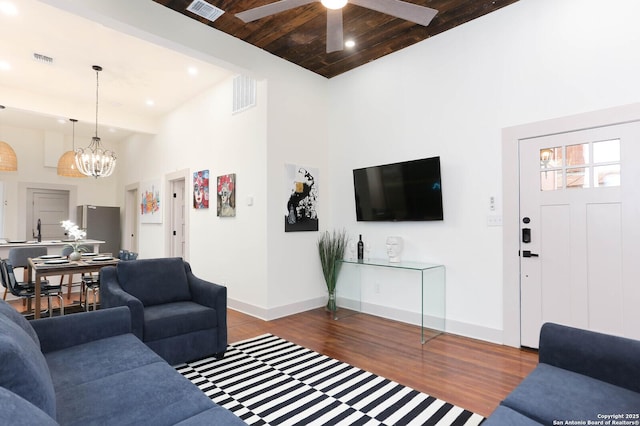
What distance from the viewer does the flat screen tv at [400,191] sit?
3953 millimetres

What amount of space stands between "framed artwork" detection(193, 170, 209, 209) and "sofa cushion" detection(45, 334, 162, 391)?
3525 mm

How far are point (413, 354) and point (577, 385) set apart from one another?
5.72ft

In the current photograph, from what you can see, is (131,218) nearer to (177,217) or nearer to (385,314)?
(177,217)

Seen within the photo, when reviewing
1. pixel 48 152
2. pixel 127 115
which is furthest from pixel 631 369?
pixel 48 152

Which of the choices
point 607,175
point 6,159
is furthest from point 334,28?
point 6,159

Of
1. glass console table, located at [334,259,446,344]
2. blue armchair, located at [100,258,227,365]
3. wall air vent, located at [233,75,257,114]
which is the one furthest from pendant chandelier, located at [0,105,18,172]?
glass console table, located at [334,259,446,344]

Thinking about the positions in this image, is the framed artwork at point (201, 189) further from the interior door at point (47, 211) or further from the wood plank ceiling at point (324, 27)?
the interior door at point (47, 211)

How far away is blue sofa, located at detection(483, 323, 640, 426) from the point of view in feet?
4.54

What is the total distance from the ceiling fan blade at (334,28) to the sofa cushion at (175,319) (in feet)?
8.56

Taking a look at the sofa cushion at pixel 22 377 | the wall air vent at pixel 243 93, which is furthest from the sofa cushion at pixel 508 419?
the wall air vent at pixel 243 93

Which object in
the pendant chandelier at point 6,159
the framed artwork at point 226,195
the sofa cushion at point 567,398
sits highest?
the pendant chandelier at point 6,159

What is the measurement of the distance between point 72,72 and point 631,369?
265 inches

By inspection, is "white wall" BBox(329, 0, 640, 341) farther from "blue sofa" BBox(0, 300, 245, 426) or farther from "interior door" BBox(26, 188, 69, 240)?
"interior door" BBox(26, 188, 69, 240)

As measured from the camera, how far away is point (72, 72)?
5.06m
